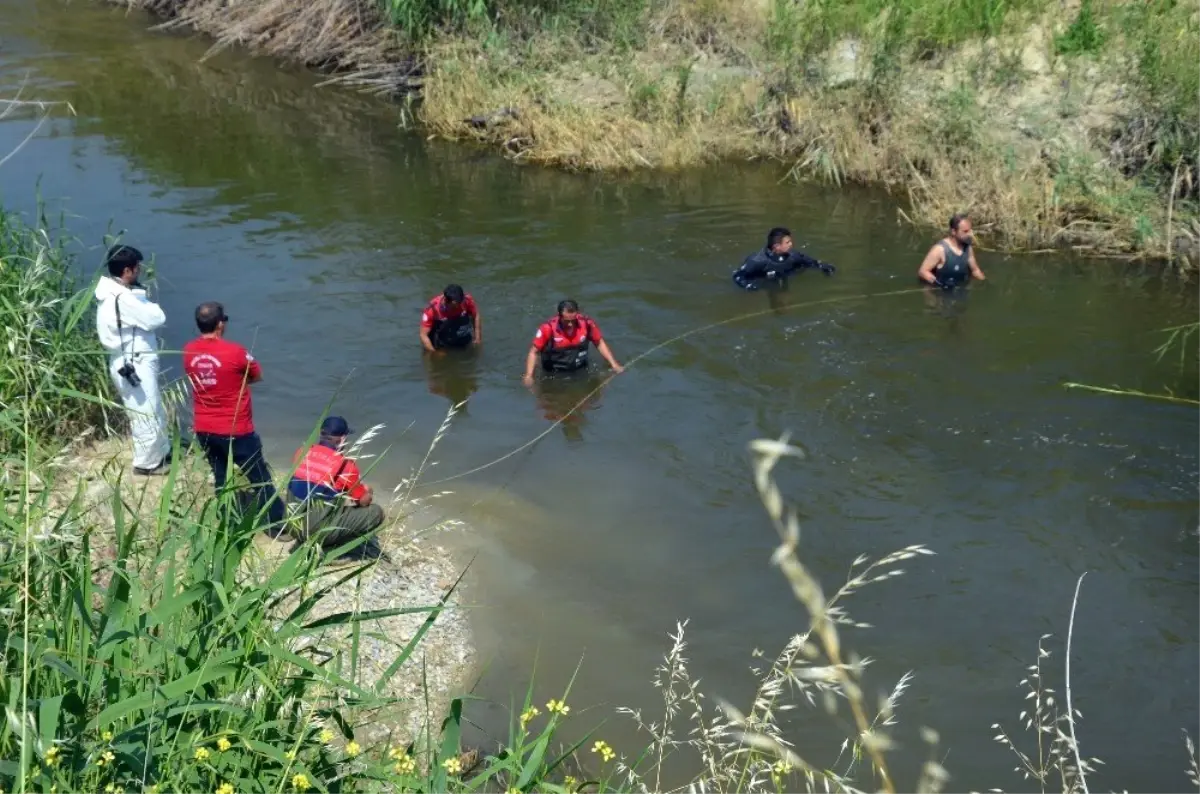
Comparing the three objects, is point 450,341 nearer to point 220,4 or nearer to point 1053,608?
point 1053,608

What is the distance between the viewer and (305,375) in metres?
11.5

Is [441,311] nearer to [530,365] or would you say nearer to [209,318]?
[530,365]

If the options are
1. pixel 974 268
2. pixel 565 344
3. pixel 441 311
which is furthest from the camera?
pixel 974 268

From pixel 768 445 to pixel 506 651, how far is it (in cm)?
499

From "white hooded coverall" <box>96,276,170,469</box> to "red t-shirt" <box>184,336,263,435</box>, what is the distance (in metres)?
0.30

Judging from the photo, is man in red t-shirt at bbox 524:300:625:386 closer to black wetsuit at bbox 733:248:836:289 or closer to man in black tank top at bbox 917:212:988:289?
black wetsuit at bbox 733:248:836:289

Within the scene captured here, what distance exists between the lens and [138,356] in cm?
820

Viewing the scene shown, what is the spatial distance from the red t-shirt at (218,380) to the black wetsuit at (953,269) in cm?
751

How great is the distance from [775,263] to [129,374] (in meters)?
6.73

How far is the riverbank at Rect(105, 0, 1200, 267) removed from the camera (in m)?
14.1

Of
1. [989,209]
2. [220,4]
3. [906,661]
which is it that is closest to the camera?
[906,661]

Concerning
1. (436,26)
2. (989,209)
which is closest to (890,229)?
(989,209)

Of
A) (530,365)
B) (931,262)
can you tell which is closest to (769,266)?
(931,262)

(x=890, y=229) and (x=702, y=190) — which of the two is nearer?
(x=890, y=229)
